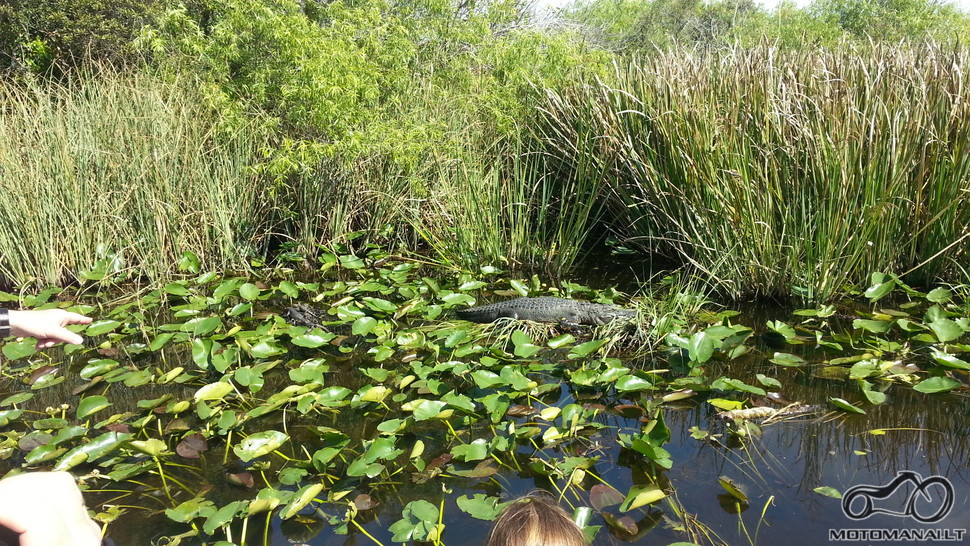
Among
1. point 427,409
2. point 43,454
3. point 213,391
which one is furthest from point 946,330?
point 43,454

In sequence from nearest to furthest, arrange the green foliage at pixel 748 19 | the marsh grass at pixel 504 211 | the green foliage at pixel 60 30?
1. the marsh grass at pixel 504 211
2. the green foliage at pixel 60 30
3. the green foliage at pixel 748 19

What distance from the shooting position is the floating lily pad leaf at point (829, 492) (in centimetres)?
240

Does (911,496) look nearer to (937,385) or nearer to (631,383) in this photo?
(937,385)

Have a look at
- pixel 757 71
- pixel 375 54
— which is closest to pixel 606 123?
pixel 757 71

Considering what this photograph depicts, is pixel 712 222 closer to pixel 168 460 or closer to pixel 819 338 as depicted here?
pixel 819 338

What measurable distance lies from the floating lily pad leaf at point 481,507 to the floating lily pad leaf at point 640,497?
1.23ft

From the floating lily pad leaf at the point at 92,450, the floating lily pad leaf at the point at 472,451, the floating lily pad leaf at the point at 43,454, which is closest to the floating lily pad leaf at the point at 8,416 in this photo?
the floating lily pad leaf at the point at 43,454

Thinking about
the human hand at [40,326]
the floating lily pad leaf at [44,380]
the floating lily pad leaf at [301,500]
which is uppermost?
the human hand at [40,326]

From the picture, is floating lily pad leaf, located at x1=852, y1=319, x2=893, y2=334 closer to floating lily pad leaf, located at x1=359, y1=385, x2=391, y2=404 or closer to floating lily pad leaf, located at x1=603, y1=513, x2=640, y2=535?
floating lily pad leaf, located at x1=603, y1=513, x2=640, y2=535

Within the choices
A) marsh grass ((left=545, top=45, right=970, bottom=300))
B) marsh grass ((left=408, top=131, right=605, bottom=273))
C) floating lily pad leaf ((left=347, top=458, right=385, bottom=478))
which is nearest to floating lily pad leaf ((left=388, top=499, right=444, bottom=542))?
floating lily pad leaf ((left=347, top=458, right=385, bottom=478))

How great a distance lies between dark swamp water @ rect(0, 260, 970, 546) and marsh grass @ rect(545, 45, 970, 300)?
3.40 feet

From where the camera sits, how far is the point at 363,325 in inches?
143

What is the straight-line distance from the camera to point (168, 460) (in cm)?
275

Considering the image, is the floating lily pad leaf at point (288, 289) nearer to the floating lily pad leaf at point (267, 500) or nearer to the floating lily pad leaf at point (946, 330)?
the floating lily pad leaf at point (267, 500)
